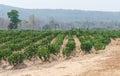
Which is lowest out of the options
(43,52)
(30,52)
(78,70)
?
(78,70)

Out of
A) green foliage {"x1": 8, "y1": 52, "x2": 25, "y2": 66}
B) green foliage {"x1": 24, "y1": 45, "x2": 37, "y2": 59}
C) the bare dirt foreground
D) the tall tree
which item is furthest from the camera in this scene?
the tall tree

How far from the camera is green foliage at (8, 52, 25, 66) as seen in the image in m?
21.7

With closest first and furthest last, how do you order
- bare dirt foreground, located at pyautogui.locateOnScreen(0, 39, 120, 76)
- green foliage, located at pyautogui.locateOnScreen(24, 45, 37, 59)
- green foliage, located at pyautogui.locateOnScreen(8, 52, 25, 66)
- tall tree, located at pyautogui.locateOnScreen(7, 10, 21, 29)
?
bare dirt foreground, located at pyautogui.locateOnScreen(0, 39, 120, 76), green foliage, located at pyautogui.locateOnScreen(8, 52, 25, 66), green foliage, located at pyautogui.locateOnScreen(24, 45, 37, 59), tall tree, located at pyautogui.locateOnScreen(7, 10, 21, 29)

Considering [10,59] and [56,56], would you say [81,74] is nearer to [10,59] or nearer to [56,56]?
[10,59]

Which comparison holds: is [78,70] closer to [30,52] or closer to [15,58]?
[15,58]

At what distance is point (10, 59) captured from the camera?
21.7 m

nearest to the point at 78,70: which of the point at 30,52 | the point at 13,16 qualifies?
the point at 30,52

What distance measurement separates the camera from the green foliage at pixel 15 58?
71.1 feet

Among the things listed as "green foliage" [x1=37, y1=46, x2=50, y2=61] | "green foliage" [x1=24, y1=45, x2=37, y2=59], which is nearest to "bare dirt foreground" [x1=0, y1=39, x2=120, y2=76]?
"green foliage" [x1=37, y1=46, x2=50, y2=61]

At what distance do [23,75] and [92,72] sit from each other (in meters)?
3.64

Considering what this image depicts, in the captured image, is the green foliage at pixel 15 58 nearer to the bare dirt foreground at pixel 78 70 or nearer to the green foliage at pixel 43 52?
the bare dirt foreground at pixel 78 70

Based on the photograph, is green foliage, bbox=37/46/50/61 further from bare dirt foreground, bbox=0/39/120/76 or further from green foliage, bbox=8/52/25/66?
bare dirt foreground, bbox=0/39/120/76

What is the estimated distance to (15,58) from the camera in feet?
71.3

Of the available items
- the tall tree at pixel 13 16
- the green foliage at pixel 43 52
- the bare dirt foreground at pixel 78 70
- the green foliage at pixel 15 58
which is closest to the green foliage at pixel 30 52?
the green foliage at pixel 43 52
